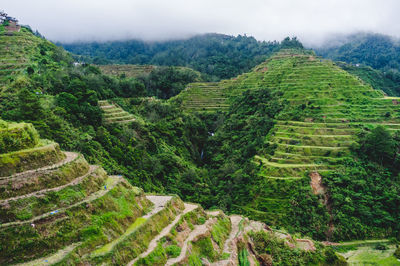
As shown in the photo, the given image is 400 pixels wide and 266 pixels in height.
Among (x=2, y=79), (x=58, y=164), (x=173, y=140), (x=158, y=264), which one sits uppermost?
(x=2, y=79)

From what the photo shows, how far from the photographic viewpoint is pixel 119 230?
12.4 meters

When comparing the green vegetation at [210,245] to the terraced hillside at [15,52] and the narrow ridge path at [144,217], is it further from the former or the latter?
the terraced hillside at [15,52]

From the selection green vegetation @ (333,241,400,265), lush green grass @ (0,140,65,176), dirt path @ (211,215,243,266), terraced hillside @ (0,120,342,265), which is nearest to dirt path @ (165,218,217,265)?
terraced hillside @ (0,120,342,265)

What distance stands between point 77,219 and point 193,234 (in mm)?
6981

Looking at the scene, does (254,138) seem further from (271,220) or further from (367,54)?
(367,54)

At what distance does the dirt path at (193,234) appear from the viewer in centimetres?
1268

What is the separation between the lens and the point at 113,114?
32.5 meters

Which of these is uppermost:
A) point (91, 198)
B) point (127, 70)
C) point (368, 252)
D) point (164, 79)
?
point (127, 70)

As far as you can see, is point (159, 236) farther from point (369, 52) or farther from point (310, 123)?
point (369, 52)

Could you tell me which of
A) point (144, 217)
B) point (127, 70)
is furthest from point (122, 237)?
point (127, 70)

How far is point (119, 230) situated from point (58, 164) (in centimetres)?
436

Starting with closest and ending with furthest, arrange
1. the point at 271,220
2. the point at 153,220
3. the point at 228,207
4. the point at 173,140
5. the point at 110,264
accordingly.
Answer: the point at 110,264, the point at 153,220, the point at 271,220, the point at 228,207, the point at 173,140

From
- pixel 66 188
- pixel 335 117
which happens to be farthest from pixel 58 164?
pixel 335 117

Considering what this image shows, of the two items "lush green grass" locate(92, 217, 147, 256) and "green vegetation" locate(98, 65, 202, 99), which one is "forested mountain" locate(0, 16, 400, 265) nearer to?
"lush green grass" locate(92, 217, 147, 256)
